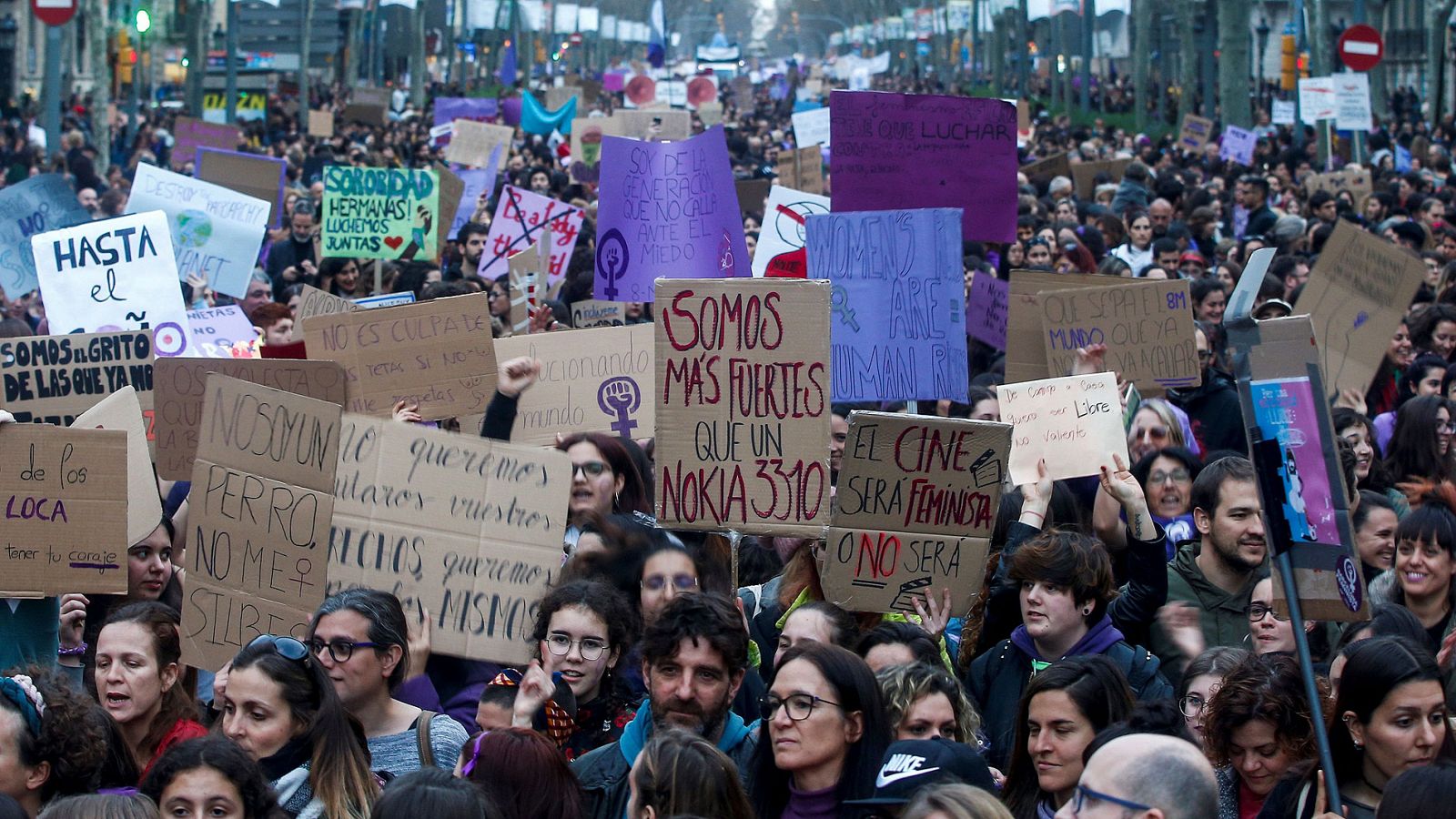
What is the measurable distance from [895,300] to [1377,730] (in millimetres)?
3929

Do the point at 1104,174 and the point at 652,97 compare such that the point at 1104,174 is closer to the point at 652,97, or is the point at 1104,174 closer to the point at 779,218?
the point at 779,218

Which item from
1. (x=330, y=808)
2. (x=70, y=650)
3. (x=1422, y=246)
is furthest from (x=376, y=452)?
(x=1422, y=246)

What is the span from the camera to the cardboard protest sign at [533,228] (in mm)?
12477

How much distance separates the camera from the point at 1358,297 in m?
9.38

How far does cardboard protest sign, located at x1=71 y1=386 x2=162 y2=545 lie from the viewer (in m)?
6.11

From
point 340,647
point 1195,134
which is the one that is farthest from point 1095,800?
point 1195,134

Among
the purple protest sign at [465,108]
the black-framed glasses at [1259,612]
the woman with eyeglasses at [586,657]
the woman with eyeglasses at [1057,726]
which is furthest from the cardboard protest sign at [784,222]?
the purple protest sign at [465,108]

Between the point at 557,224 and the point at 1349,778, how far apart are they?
900 cm

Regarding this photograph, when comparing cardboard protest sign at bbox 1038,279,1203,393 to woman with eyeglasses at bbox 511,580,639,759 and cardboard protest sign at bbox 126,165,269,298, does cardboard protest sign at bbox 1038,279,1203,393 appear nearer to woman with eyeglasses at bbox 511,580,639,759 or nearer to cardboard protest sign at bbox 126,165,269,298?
woman with eyeglasses at bbox 511,580,639,759

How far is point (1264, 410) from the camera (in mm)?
4289

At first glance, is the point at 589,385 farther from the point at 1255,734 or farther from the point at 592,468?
the point at 1255,734

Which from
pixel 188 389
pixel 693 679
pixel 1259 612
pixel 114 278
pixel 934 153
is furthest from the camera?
pixel 934 153

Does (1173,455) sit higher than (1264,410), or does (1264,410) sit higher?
(1264,410)

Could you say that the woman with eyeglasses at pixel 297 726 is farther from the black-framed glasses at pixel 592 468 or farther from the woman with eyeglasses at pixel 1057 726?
the black-framed glasses at pixel 592 468
